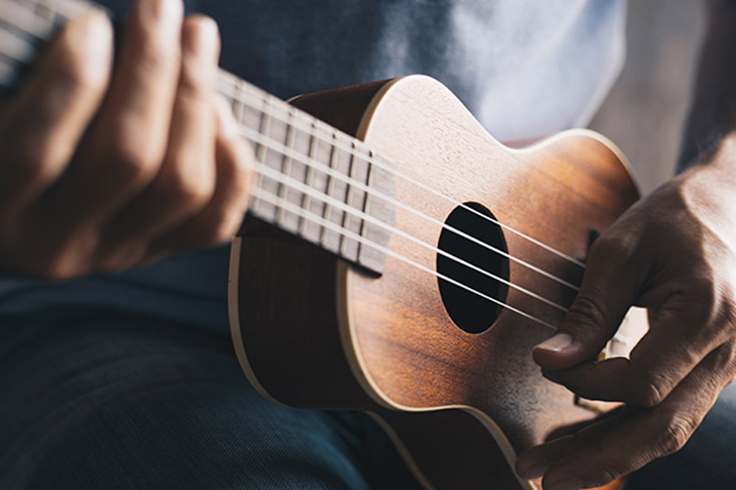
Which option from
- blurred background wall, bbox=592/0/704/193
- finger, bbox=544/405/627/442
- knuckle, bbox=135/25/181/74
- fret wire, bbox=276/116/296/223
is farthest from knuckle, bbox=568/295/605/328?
blurred background wall, bbox=592/0/704/193

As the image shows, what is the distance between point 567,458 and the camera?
24.6 inches

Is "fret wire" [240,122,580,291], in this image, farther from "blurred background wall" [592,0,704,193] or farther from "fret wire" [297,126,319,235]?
"blurred background wall" [592,0,704,193]

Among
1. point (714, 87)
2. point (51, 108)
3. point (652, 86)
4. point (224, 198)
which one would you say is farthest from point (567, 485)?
point (652, 86)

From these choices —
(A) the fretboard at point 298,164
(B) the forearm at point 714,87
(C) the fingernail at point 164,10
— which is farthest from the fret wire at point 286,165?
(B) the forearm at point 714,87

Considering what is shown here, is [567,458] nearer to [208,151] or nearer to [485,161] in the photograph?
[485,161]

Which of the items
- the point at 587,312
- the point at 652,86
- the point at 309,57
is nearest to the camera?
the point at 587,312

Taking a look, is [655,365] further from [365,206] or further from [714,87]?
[714,87]

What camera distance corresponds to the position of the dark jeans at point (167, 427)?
0.56 metres

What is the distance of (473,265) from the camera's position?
0.62 metres

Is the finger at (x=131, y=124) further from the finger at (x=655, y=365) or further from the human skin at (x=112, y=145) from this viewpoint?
the finger at (x=655, y=365)

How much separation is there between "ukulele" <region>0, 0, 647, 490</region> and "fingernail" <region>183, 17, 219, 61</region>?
0.03 meters

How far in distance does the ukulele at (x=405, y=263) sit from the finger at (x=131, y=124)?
1.5 inches

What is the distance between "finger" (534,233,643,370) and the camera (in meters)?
0.59

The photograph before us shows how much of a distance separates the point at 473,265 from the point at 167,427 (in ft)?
1.07
